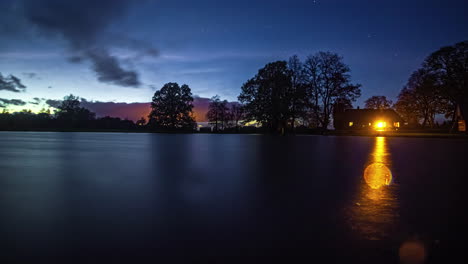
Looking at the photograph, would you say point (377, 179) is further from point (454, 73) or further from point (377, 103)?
point (377, 103)

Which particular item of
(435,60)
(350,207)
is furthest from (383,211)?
(435,60)

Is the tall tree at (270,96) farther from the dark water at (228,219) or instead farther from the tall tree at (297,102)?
the dark water at (228,219)

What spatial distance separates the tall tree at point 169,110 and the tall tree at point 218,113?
309 inches

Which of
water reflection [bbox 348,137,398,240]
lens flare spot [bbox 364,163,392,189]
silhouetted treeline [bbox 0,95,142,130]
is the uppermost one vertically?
silhouetted treeline [bbox 0,95,142,130]

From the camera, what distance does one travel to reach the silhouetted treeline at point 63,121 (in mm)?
79750

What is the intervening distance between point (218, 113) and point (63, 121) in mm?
46264

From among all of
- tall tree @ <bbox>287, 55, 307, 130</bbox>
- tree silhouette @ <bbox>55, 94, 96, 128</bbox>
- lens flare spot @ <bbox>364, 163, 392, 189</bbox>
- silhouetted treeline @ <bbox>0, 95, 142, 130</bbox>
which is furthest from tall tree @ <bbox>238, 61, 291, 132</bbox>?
tree silhouette @ <bbox>55, 94, 96, 128</bbox>

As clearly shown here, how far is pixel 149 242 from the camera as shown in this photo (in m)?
2.71

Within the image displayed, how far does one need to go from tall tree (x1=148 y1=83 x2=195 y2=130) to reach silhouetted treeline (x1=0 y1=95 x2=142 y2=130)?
11906mm

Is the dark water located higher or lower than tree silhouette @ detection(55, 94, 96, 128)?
lower

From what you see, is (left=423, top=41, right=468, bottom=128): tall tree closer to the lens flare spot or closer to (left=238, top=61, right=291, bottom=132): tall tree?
(left=238, top=61, right=291, bottom=132): tall tree

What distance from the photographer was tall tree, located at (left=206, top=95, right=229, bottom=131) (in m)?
78.2

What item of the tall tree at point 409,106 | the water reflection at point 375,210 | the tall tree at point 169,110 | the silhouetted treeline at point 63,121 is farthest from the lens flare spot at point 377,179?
the silhouetted treeline at point 63,121

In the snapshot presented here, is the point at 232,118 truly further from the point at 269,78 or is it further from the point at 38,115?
the point at 38,115
